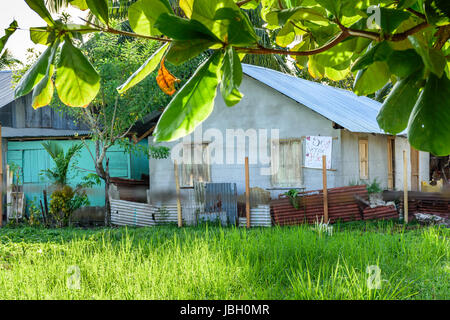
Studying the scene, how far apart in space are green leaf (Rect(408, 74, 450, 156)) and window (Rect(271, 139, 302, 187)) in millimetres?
9888

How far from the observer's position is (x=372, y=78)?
3.43 ft

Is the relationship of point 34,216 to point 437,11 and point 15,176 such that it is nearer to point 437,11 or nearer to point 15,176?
point 15,176

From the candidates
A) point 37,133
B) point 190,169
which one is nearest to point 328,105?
point 190,169

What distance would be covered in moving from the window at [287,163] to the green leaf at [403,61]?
9.84m

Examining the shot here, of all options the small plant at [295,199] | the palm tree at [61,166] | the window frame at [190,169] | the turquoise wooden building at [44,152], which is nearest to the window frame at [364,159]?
the small plant at [295,199]

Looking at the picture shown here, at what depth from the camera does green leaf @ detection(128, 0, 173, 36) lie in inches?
30.1

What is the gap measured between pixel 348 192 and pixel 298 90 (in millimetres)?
3450

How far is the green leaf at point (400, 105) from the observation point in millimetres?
822

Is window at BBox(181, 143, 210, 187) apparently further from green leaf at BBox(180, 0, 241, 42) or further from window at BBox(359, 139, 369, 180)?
green leaf at BBox(180, 0, 241, 42)

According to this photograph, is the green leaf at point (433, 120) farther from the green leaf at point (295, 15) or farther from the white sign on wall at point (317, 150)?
the white sign on wall at point (317, 150)

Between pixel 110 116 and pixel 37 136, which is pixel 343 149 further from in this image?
pixel 37 136

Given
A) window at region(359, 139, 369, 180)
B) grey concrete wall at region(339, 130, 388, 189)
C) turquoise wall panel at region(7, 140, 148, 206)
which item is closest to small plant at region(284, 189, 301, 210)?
grey concrete wall at region(339, 130, 388, 189)

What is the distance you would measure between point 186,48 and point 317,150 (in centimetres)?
983

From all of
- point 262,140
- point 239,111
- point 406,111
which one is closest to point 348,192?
point 262,140
